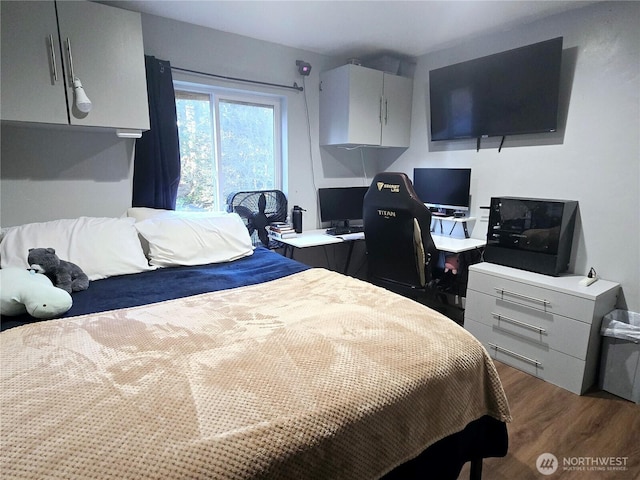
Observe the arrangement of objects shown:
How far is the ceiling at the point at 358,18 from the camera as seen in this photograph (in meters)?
2.26

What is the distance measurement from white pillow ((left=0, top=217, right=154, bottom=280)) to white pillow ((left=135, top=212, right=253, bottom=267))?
0.09 metres

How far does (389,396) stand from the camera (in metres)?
0.96

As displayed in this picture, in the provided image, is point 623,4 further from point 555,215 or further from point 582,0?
point 555,215

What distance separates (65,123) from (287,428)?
2.00m

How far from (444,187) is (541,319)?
136 centimetres

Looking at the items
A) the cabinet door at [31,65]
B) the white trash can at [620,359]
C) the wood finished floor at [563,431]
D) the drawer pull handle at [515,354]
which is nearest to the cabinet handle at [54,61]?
the cabinet door at [31,65]

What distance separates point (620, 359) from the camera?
203 centimetres

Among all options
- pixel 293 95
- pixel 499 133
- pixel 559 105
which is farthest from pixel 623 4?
pixel 293 95

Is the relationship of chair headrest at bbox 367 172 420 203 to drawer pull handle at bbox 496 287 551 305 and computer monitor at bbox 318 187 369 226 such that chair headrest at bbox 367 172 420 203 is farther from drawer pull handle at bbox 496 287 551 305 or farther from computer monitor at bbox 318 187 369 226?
computer monitor at bbox 318 187 369 226

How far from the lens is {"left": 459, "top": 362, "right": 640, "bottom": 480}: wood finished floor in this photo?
5.05ft

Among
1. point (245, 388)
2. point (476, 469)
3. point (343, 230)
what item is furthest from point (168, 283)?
point (343, 230)

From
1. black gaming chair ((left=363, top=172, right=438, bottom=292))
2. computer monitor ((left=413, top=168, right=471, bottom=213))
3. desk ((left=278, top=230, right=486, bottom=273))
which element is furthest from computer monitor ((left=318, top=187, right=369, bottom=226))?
black gaming chair ((left=363, top=172, right=438, bottom=292))

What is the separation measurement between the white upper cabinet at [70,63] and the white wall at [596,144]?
2.65m

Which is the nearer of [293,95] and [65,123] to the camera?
[65,123]
